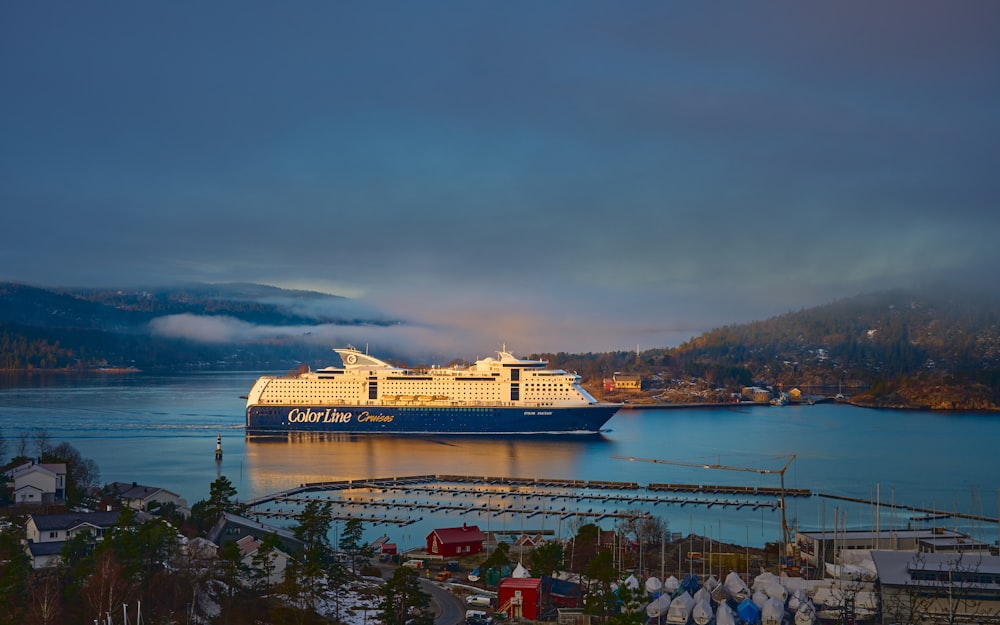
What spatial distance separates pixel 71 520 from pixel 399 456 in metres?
11.7

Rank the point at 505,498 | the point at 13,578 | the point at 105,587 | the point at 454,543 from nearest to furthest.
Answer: the point at 13,578
the point at 105,587
the point at 454,543
the point at 505,498

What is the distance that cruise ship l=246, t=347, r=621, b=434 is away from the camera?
24.2 metres

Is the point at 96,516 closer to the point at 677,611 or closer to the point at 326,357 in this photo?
the point at 677,611

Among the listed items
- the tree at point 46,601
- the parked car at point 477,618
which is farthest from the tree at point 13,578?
the parked car at point 477,618

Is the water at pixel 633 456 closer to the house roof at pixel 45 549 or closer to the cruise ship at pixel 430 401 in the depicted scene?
the cruise ship at pixel 430 401

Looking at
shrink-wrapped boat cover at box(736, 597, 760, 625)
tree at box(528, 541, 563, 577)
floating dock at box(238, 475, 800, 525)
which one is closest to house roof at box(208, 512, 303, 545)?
floating dock at box(238, 475, 800, 525)

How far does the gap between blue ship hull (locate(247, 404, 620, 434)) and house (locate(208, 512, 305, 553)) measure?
13.0m

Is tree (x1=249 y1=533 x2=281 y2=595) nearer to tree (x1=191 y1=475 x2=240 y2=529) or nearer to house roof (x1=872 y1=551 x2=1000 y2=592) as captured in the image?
tree (x1=191 y1=475 x2=240 y2=529)

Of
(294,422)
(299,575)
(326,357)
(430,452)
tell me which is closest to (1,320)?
Result: (326,357)

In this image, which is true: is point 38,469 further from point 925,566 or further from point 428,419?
point 428,419

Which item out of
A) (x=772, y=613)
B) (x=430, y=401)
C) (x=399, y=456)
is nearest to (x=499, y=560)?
(x=772, y=613)

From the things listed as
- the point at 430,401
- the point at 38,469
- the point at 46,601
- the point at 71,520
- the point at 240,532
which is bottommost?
the point at 240,532

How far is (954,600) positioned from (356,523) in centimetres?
619

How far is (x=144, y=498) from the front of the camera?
12219mm
